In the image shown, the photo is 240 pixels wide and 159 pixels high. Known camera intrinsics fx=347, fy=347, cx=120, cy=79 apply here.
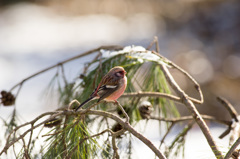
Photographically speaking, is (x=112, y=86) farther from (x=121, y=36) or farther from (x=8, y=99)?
(x=121, y=36)

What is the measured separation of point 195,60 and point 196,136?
1.78 m

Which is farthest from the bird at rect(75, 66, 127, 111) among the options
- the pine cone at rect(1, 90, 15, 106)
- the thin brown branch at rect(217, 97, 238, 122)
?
the thin brown branch at rect(217, 97, 238, 122)

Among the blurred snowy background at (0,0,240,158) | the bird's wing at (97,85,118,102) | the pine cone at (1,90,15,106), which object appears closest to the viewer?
the bird's wing at (97,85,118,102)

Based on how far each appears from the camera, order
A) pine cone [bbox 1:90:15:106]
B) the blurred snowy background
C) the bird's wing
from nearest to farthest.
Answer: the bird's wing, pine cone [bbox 1:90:15:106], the blurred snowy background

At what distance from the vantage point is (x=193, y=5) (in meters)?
5.60

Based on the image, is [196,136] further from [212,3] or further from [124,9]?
[124,9]

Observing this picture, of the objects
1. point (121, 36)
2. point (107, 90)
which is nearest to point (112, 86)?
point (107, 90)

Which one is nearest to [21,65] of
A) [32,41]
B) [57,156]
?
[32,41]

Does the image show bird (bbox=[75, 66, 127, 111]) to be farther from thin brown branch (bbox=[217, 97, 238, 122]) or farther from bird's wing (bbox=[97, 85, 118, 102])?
thin brown branch (bbox=[217, 97, 238, 122])

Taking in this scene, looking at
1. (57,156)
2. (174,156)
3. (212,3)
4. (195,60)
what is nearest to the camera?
(57,156)

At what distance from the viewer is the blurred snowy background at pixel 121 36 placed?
3.91m

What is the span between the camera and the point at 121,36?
5742 millimetres

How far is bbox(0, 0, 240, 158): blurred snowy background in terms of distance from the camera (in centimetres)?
391

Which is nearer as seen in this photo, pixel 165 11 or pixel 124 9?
pixel 165 11
